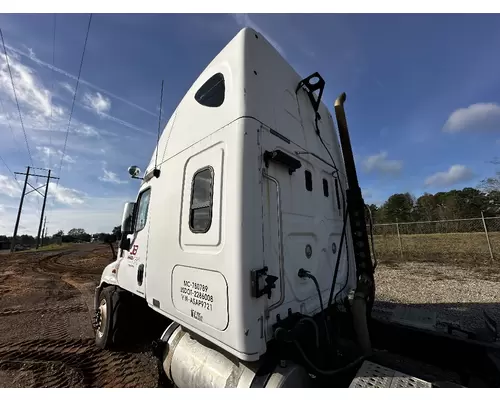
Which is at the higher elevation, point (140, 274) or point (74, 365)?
point (140, 274)

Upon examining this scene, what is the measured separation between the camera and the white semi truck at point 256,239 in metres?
1.97

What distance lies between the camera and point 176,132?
126 inches

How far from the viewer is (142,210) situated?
378 cm

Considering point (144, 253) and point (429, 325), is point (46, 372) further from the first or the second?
point (429, 325)

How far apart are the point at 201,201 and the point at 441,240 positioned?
49.7 feet

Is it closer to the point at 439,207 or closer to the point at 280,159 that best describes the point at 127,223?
the point at 280,159

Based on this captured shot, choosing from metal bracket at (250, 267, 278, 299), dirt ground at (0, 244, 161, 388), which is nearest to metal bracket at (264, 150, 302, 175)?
metal bracket at (250, 267, 278, 299)

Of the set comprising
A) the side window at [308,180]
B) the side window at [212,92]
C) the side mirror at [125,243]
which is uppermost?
the side window at [212,92]

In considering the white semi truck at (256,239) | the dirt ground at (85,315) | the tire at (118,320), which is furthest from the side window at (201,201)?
the tire at (118,320)

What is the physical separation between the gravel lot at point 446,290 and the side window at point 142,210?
3.36 metres

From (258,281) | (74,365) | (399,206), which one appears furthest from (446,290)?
(399,206)

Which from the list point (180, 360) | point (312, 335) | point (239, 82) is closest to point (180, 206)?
point (239, 82)

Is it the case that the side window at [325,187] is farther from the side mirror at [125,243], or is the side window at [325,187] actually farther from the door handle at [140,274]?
the side mirror at [125,243]
